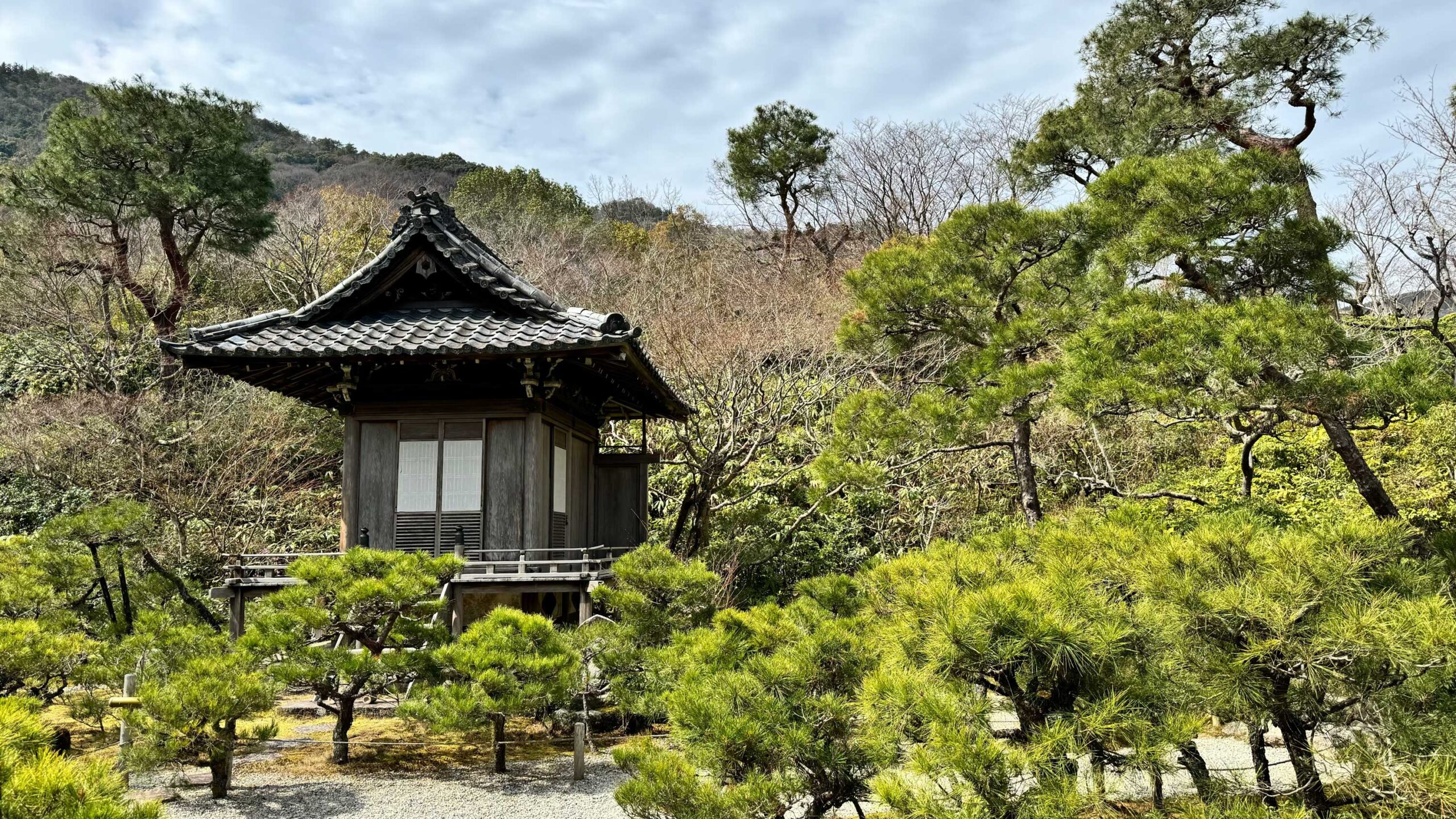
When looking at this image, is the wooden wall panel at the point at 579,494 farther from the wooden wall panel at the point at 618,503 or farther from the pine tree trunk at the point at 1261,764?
the pine tree trunk at the point at 1261,764

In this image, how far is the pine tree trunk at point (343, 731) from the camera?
6.19 m

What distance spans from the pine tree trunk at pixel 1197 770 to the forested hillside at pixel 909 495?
2cm

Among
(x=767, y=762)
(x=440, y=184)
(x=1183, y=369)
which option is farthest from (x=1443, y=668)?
(x=440, y=184)

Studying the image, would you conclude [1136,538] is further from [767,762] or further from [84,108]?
[84,108]

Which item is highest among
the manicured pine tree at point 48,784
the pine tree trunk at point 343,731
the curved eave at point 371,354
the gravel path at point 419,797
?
the curved eave at point 371,354

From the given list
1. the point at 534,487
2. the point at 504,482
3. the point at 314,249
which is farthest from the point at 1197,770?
the point at 314,249

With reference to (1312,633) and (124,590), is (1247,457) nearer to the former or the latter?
(1312,633)

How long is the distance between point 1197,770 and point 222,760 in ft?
18.3

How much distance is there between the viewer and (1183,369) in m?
5.70

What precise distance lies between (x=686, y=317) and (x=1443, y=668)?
543 inches

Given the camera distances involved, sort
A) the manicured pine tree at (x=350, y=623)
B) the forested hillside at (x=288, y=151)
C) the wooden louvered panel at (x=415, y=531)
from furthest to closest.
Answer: the forested hillside at (x=288, y=151)
the wooden louvered panel at (x=415, y=531)
the manicured pine tree at (x=350, y=623)

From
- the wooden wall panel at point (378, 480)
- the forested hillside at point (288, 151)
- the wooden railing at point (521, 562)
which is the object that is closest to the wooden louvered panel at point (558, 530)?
the wooden railing at point (521, 562)

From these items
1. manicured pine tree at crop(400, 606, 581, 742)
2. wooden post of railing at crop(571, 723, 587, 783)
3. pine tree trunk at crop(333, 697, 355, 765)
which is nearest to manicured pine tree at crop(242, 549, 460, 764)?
pine tree trunk at crop(333, 697, 355, 765)

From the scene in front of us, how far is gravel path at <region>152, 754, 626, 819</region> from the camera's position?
520 centimetres
